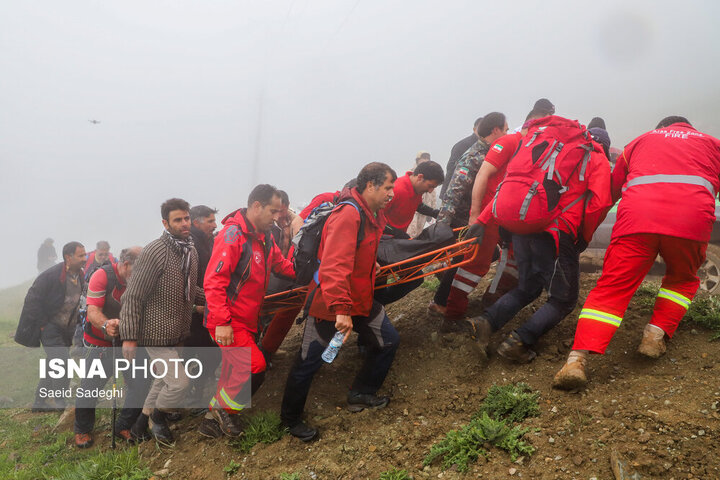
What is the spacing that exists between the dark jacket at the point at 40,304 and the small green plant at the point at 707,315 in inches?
308

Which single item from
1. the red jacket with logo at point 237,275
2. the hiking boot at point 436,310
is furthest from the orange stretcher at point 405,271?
the hiking boot at point 436,310

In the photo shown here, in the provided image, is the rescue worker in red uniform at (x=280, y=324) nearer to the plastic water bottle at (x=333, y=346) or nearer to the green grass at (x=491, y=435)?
the plastic water bottle at (x=333, y=346)

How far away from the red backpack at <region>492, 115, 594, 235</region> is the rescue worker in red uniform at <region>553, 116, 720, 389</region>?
0.43m

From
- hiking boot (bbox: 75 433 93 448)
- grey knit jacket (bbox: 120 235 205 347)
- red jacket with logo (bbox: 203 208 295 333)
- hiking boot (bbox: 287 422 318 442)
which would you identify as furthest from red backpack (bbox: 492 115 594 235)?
hiking boot (bbox: 75 433 93 448)

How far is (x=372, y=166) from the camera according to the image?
3.51 metres

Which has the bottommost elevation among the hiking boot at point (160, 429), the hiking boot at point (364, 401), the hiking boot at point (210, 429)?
the hiking boot at point (160, 429)

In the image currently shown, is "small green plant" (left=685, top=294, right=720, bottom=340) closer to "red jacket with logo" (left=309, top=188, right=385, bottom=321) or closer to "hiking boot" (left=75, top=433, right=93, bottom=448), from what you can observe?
"red jacket with logo" (left=309, top=188, right=385, bottom=321)

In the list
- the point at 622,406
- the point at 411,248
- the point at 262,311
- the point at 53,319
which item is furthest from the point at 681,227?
the point at 53,319

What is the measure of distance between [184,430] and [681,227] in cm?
483

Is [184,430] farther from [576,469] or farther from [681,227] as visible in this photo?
[681,227]

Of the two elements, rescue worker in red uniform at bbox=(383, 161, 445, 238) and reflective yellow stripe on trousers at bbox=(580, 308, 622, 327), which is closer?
reflective yellow stripe on trousers at bbox=(580, 308, 622, 327)

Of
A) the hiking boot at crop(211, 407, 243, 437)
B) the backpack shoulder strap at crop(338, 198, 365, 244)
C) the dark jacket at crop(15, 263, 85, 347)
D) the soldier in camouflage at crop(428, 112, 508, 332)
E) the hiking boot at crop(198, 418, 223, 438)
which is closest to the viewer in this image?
the backpack shoulder strap at crop(338, 198, 365, 244)

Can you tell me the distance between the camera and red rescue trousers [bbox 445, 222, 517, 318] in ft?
14.5

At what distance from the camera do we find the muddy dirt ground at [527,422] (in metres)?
2.44
